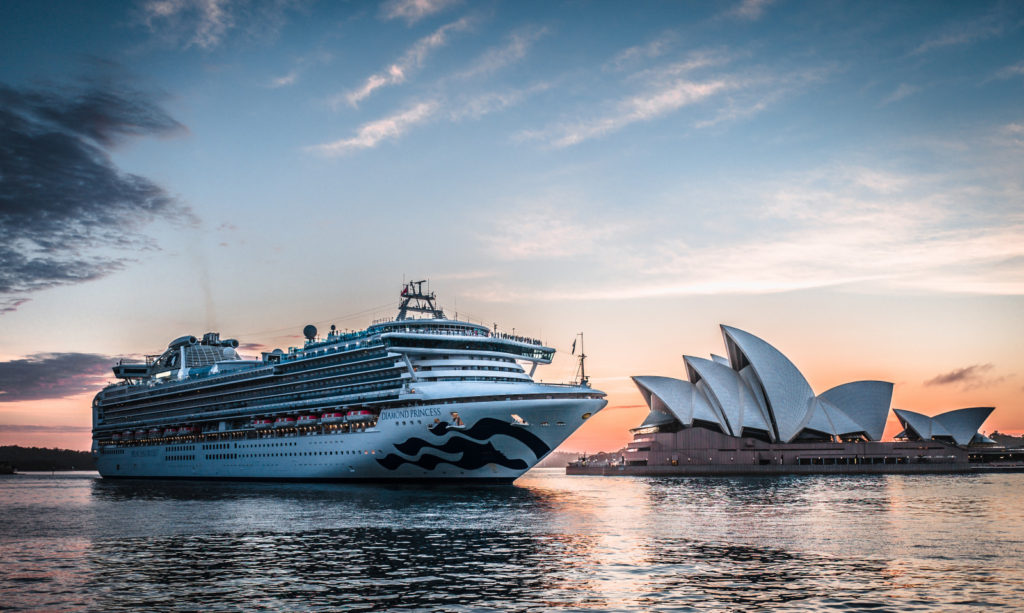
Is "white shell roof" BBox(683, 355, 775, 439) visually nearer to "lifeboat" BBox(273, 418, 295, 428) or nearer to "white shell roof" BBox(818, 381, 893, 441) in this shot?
"white shell roof" BBox(818, 381, 893, 441)

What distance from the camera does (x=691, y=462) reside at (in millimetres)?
122062

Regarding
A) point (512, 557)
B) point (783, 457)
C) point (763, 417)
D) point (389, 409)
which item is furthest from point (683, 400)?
point (512, 557)

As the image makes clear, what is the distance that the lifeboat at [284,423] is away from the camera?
7206 cm

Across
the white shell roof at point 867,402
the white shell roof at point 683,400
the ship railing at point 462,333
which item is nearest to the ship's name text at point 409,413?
the ship railing at point 462,333

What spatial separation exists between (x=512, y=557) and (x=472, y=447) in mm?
29880

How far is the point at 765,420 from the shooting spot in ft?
396

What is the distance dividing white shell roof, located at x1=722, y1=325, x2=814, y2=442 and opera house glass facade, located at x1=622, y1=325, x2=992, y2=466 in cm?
15

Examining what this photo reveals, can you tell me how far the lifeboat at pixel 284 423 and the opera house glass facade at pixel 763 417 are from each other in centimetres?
6661

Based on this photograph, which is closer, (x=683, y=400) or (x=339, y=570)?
(x=339, y=570)

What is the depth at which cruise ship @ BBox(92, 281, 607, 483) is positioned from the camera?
57.4m

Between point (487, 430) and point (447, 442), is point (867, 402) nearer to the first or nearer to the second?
point (487, 430)

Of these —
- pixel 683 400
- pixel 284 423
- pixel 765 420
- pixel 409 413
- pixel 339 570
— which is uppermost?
pixel 683 400

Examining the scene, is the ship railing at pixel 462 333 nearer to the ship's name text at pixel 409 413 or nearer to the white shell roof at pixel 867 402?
the ship's name text at pixel 409 413

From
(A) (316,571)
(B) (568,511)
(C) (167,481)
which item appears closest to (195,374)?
(C) (167,481)
